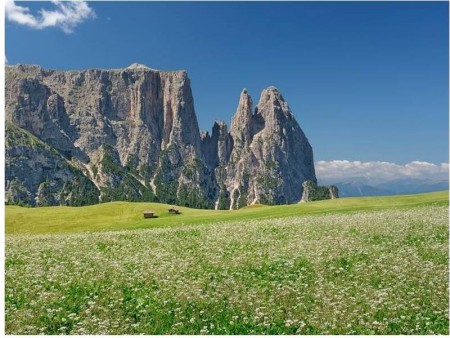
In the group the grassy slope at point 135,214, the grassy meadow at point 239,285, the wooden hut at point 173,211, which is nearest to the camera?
the grassy meadow at point 239,285

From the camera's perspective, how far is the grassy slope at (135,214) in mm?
61838

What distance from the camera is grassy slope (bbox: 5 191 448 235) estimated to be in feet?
203

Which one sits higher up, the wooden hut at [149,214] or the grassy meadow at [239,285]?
the wooden hut at [149,214]

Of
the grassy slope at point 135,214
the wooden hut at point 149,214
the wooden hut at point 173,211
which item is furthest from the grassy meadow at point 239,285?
the wooden hut at point 173,211

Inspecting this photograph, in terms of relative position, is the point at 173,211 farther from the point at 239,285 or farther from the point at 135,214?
the point at 239,285

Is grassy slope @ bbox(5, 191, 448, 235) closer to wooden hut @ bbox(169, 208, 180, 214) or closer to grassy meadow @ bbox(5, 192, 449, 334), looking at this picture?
wooden hut @ bbox(169, 208, 180, 214)

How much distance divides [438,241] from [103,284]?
1796 centimetres

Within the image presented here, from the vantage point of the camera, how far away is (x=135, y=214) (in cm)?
8194

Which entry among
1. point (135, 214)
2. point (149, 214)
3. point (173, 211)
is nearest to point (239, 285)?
point (149, 214)

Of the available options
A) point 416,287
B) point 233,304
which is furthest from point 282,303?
point 416,287

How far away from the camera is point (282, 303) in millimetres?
15781

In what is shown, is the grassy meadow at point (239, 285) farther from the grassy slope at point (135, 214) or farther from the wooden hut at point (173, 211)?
the wooden hut at point (173, 211)

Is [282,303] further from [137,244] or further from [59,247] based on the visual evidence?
[59,247]

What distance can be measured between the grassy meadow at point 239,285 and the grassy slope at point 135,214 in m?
31.7
